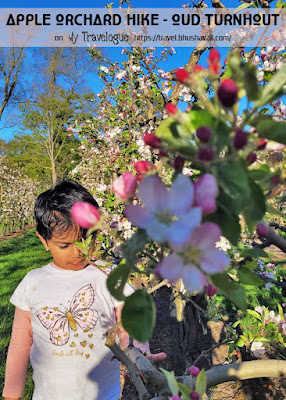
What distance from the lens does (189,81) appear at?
1.55 ft

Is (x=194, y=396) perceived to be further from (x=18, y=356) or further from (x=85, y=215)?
(x=18, y=356)

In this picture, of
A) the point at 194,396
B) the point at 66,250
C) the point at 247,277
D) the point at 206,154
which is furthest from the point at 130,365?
Result: the point at 66,250

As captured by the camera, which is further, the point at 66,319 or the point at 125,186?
the point at 66,319

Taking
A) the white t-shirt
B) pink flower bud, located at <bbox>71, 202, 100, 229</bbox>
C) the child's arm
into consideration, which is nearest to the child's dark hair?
the white t-shirt

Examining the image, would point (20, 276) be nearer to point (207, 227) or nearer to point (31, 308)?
point (31, 308)

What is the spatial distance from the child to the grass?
1.45 meters

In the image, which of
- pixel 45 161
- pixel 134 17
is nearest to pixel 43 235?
pixel 134 17

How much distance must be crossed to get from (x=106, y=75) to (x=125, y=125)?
1.11m

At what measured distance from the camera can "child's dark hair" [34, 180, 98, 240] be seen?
175cm

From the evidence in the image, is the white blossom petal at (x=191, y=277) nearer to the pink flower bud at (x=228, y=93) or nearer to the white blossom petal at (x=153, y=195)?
the white blossom petal at (x=153, y=195)

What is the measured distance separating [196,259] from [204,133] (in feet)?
0.48

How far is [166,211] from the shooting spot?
15.3 inches

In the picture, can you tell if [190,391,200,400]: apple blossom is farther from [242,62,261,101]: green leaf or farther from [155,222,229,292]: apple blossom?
[242,62,261,101]: green leaf

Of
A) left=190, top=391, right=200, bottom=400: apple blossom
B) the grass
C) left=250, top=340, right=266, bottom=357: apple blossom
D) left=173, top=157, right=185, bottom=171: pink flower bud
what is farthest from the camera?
the grass
